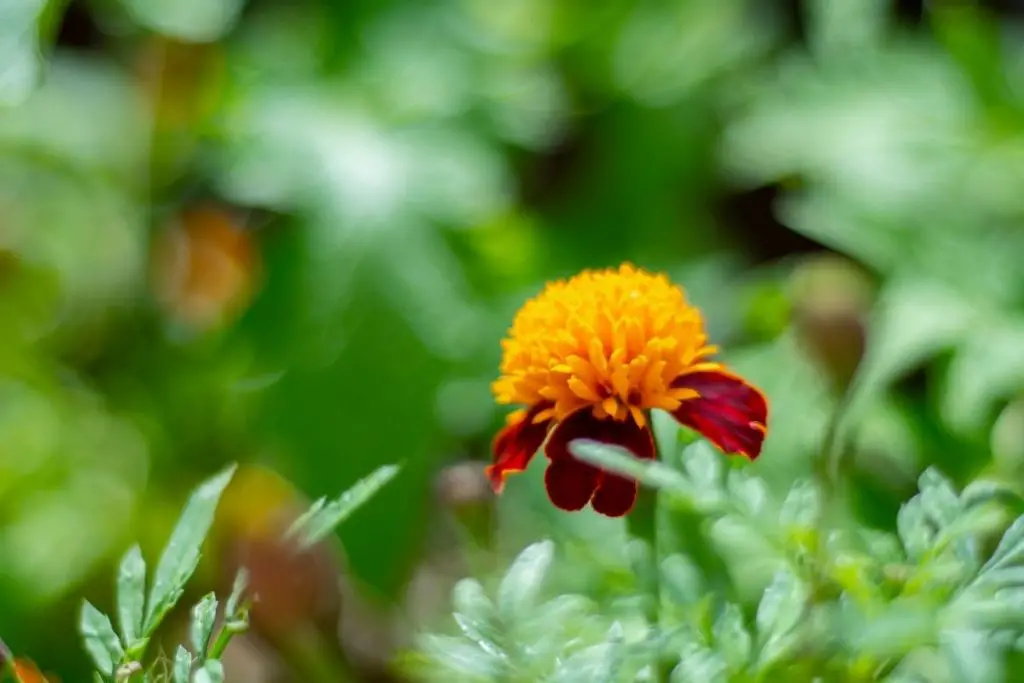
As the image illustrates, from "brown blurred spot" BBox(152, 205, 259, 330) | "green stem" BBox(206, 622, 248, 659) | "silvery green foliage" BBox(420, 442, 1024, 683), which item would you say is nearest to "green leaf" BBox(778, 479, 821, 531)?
"silvery green foliage" BBox(420, 442, 1024, 683)

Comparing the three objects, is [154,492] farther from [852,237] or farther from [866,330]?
[866,330]

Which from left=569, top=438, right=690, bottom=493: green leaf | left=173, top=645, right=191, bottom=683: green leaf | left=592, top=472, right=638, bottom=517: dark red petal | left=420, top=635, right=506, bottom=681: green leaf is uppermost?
left=569, top=438, right=690, bottom=493: green leaf

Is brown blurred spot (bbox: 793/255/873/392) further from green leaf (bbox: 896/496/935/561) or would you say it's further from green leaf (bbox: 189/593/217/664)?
green leaf (bbox: 189/593/217/664)

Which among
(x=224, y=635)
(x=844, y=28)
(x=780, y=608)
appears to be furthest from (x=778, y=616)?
(x=844, y=28)

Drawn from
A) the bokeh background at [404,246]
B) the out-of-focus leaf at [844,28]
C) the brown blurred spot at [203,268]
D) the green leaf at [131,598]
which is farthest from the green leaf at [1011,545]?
the brown blurred spot at [203,268]

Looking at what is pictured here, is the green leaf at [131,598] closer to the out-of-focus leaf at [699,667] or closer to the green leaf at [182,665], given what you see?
the green leaf at [182,665]

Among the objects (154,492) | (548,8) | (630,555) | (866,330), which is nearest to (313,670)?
(630,555)

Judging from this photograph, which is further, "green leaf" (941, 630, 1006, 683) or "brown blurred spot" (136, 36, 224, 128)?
"brown blurred spot" (136, 36, 224, 128)
